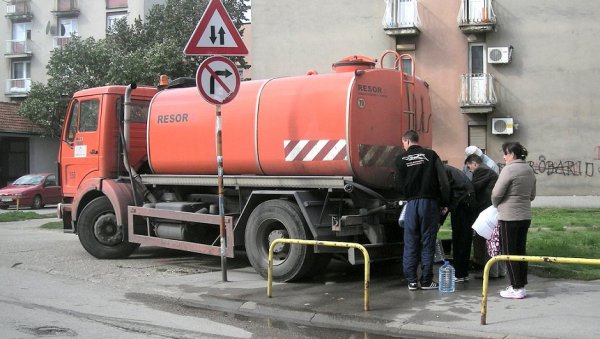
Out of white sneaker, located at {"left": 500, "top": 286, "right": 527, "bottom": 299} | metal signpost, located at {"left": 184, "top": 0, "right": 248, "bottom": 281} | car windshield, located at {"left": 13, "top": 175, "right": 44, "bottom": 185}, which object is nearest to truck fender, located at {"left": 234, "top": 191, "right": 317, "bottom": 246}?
metal signpost, located at {"left": 184, "top": 0, "right": 248, "bottom": 281}

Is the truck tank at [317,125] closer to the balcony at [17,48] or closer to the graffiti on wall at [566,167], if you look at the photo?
the graffiti on wall at [566,167]

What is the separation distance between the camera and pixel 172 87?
434 inches

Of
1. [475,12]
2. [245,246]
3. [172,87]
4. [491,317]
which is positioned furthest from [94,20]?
[491,317]

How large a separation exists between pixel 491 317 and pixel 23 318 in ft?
16.6

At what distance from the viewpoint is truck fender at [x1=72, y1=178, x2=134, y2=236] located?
1077 cm

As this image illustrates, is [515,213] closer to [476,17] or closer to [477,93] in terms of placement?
[477,93]

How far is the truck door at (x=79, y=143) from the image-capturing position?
11414mm

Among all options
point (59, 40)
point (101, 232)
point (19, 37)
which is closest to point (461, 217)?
point (101, 232)

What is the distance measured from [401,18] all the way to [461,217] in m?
18.6

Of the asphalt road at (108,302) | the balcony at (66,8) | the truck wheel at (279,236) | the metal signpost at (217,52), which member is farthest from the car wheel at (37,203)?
the metal signpost at (217,52)

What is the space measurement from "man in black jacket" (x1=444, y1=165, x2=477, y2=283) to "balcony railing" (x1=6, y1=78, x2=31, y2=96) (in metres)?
43.1

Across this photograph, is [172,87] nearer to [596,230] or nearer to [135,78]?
[596,230]

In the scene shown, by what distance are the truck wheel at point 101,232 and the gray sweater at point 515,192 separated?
6.86 metres

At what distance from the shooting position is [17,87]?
4550 cm
